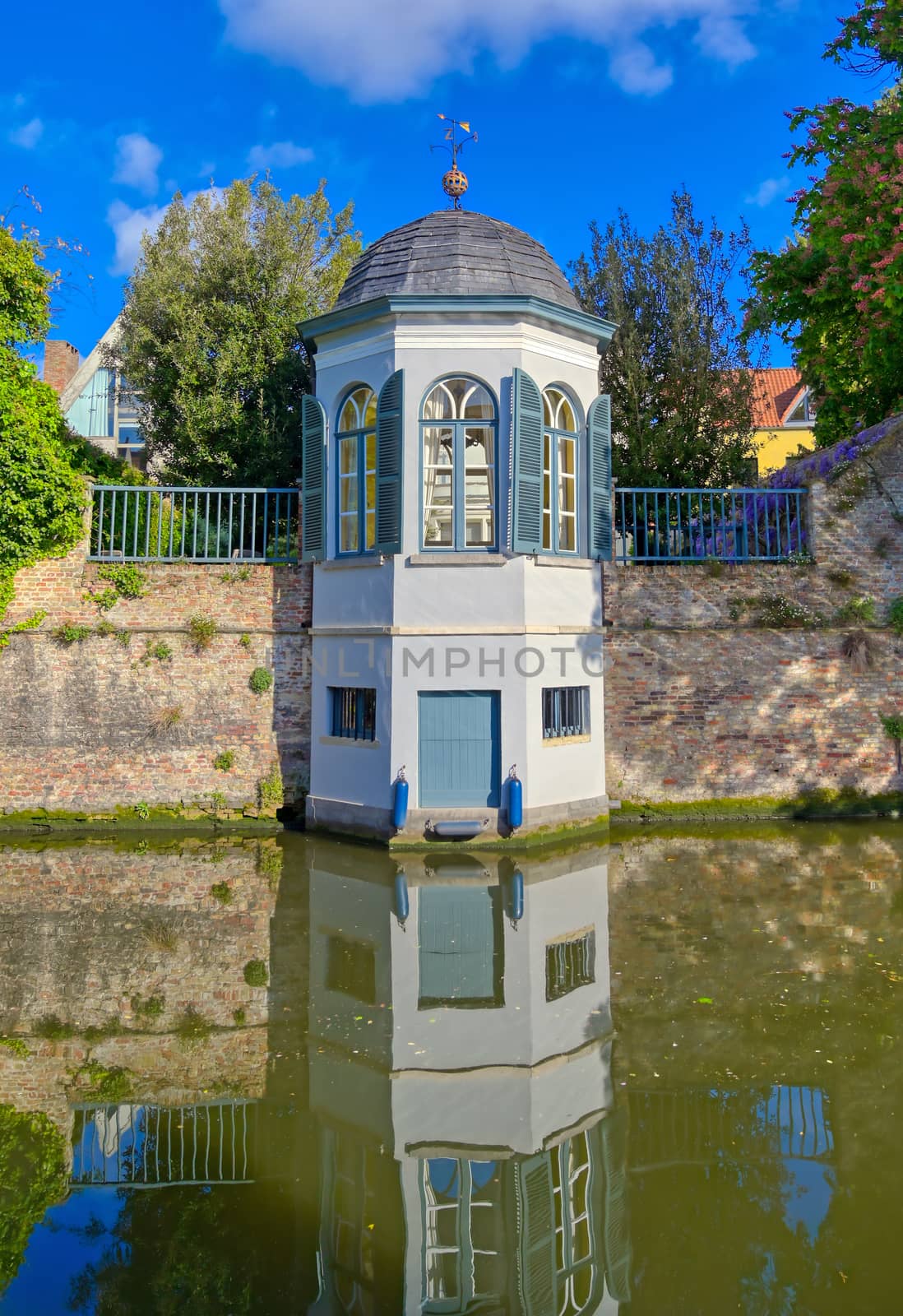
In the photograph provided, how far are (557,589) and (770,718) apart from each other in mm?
3919

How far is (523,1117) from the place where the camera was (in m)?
4.96

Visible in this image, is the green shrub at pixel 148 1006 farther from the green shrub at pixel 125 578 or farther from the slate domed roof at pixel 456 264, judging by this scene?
the slate domed roof at pixel 456 264

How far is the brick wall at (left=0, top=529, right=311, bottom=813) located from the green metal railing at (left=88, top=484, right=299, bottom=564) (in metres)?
0.38

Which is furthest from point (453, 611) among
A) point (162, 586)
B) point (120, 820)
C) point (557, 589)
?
point (120, 820)

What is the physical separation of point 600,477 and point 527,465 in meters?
1.52

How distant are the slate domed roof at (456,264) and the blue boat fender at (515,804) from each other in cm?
608

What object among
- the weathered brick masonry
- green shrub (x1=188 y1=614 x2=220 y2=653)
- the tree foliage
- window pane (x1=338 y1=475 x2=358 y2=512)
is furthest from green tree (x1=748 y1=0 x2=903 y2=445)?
the tree foliage

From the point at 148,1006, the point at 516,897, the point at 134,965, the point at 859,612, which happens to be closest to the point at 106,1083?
the point at 148,1006

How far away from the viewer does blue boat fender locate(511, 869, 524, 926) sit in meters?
8.47

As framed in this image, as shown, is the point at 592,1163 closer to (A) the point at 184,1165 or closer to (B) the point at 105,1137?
(A) the point at 184,1165

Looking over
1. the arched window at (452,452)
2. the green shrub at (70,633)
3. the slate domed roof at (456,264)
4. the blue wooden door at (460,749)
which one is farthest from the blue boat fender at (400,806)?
the slate domed roof at (456,264)

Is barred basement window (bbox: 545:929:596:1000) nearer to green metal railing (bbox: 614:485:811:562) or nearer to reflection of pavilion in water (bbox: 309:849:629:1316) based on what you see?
reflection of pavilion in water (bbox: 309:849:629:1316)

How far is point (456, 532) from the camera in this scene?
11383mm

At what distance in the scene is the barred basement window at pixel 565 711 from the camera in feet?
38.9
